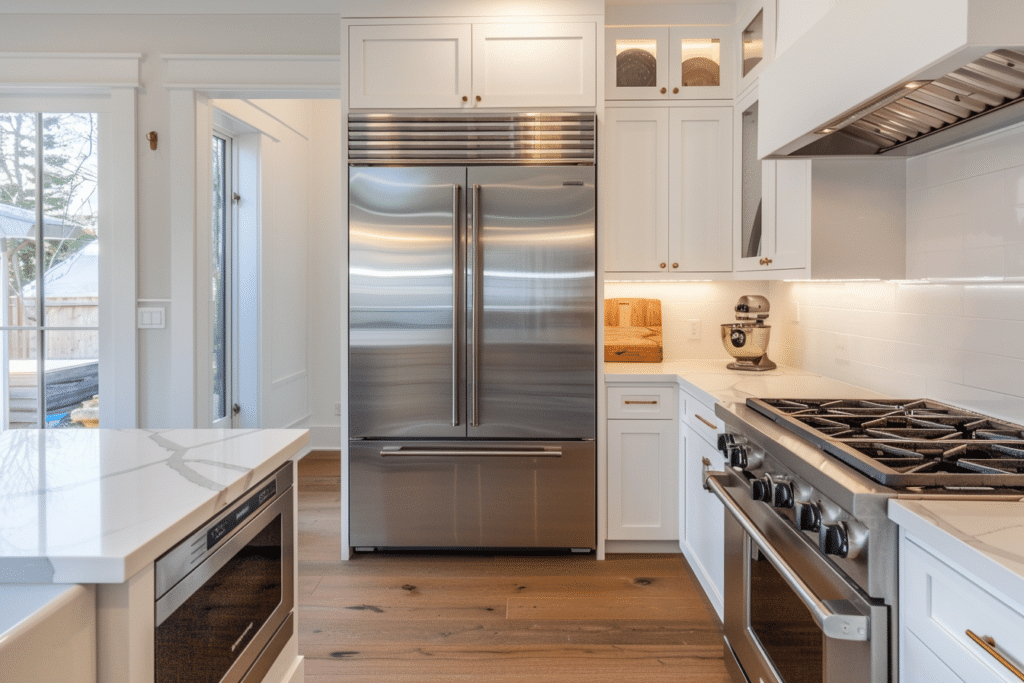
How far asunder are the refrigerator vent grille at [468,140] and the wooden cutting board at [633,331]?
83 centimetres

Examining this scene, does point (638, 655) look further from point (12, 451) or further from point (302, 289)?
point (302, 289)

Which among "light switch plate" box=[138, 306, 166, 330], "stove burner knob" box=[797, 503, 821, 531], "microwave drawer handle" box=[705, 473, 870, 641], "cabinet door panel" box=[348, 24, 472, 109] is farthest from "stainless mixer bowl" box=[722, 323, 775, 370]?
"light switch plate" box=[138, 306, 166, 330]

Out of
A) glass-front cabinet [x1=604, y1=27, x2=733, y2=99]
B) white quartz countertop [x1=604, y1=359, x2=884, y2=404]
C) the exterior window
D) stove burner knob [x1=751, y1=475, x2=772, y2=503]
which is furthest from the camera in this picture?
the exterior window

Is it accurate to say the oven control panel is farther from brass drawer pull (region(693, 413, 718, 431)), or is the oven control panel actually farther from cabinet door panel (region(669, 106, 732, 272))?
cabinet door panel (region(669, 106, 732, 272))

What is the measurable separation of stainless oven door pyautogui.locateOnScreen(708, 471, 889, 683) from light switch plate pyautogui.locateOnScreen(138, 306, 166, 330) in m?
2.74

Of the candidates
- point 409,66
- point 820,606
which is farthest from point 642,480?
point 409,66

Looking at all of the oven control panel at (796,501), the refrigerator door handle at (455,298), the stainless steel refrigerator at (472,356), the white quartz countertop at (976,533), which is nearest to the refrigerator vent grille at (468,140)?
the stainless steel refrigerator at (472,356)

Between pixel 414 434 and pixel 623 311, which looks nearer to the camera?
pixel 414 434

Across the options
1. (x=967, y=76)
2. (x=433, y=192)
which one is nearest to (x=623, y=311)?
(x=433, y=192)

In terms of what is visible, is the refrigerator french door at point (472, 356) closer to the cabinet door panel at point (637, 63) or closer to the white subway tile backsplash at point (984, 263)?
the cabinet door panel at point (637, 63)

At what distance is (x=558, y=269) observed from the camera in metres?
3.12

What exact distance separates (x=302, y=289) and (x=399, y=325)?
7.83 ft

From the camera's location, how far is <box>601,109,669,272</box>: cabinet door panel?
3340mm

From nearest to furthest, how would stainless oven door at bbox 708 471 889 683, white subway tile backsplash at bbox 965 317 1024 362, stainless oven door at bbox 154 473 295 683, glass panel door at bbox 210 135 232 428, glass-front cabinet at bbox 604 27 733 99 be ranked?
stainless oven door at bbox 154 473 295 683
stainless oven door at bbox 708 471 889 683
white subway tile backsplash at bbox 965 317 1024 362
glass-front cabinet at bbox 604 27 733 99
glass panel door at bbox 210 135 232 428
